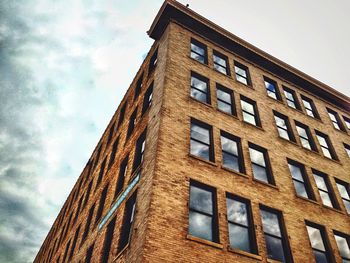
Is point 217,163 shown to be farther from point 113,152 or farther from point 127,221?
point 113,152

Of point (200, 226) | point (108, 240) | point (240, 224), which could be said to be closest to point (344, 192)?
point (240, 224)

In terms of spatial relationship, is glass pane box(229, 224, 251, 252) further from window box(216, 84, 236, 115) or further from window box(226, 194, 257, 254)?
window box(216, 84, 236, 115)

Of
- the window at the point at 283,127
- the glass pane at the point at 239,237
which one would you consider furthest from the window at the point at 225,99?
the glass pane at the point at 239,237

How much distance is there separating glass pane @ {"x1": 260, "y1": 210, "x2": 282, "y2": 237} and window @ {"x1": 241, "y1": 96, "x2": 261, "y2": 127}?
18.8 feet

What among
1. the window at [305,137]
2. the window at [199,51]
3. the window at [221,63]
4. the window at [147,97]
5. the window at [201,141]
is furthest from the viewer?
the window at [221,63]

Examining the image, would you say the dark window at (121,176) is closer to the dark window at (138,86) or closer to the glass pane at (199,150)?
the glass pane at (199,150)

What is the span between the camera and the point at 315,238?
1411cm

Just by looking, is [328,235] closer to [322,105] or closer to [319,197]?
[319,197]

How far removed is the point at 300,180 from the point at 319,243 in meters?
3.52

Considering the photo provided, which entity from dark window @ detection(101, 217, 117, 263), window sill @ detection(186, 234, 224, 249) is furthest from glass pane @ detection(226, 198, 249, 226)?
dark window @ detection(101, 217, 117, 263)

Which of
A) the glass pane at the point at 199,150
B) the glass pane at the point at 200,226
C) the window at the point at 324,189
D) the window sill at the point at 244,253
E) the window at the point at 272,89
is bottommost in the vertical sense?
the window sill at the point at 244,253

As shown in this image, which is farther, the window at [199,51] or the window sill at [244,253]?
the window at [199,51]

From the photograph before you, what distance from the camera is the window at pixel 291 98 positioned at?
21.8m

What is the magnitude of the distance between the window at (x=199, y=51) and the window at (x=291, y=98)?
22.0 feet
